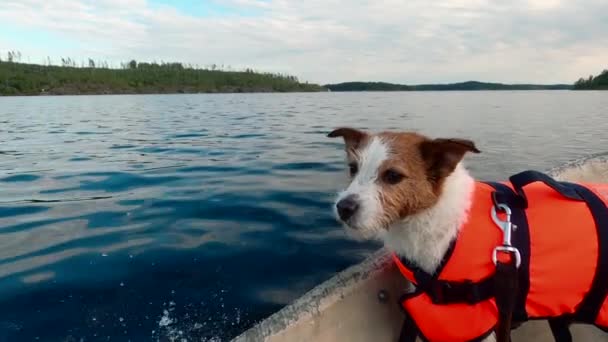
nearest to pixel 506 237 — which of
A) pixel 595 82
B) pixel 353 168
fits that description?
pixel 353 168

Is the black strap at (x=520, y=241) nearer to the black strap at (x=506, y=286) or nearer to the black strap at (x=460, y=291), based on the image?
the black strap at (x=506, y=286)

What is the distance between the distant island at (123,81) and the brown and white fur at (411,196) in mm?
95386

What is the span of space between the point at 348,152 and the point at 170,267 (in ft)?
9.58

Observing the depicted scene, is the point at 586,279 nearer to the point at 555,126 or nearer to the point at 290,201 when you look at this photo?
the point at 290,201

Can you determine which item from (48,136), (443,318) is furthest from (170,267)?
(48,136)

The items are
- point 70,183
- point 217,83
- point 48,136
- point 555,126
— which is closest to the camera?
point 70,183

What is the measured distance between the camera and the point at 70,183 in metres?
8.69

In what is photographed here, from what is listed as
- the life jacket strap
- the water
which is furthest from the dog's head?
the water

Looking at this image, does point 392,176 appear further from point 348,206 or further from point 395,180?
point 348,206

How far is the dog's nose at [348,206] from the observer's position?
101 inches

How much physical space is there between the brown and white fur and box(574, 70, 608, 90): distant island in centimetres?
12355

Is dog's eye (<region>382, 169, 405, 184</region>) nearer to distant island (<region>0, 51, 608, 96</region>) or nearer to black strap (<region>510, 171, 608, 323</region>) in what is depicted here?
black strap (<region>510, 171, 608, 323</region>)

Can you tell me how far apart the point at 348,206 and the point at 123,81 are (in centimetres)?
11642

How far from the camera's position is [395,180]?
267 cm
